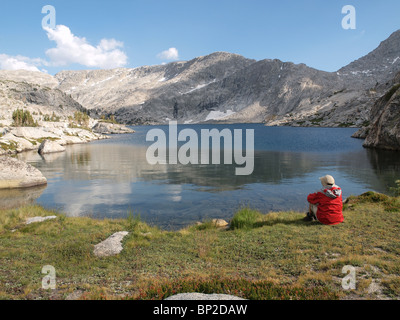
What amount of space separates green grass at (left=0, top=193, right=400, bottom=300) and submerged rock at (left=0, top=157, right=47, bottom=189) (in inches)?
749

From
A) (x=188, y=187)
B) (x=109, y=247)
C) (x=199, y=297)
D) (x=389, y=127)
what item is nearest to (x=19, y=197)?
(x=188, y=187)

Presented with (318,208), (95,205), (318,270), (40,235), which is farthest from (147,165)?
(318,270)

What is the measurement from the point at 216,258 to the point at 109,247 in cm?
537

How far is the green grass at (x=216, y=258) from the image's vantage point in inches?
332

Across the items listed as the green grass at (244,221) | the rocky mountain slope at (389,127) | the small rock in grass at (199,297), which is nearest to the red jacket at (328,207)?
the green grass at (244,221)

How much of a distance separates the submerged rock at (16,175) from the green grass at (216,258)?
62.5 feet

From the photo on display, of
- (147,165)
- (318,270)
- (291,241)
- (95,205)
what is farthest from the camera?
(147,165)

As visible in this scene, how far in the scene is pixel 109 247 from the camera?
43.2 feet

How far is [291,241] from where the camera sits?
42.6ft

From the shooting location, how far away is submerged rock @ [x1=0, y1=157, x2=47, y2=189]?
3359 centimetres

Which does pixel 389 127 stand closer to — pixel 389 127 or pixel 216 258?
pixel 389 127

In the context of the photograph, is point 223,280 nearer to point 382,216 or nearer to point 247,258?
point 247,258

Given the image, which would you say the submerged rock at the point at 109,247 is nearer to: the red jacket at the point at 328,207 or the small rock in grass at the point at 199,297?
the small rock in grass at the point at 199,297

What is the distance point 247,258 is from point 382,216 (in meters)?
9.88
